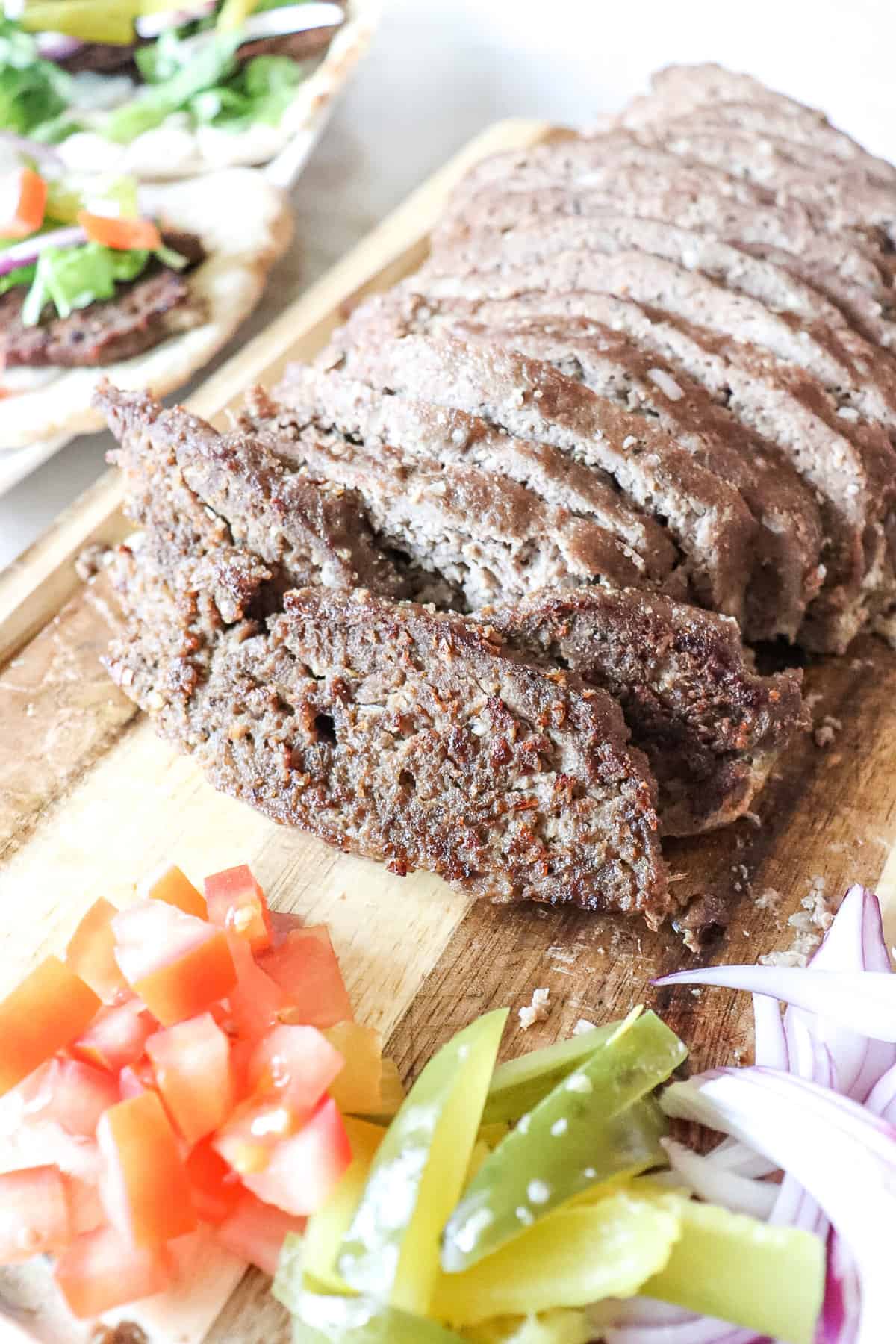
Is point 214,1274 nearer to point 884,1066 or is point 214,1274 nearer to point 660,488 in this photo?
point 884,1066

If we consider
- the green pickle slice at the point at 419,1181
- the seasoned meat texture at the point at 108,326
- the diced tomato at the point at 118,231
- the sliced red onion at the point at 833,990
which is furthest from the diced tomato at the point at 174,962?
the diced tomato at the point at 118,231

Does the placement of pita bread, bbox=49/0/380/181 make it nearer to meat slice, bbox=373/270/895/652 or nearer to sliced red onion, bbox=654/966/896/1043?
meat slice, bbox=373/270/895/652

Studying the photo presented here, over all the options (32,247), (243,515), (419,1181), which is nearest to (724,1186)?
(419,1181)

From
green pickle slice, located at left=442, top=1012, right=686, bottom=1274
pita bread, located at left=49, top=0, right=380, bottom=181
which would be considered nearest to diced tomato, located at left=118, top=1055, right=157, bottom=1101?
green pickle slice, located at left=442, top=1012, right=686, bottom=1274

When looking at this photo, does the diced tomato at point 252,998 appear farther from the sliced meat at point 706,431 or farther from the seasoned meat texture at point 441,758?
the sliced meat at point 706,431

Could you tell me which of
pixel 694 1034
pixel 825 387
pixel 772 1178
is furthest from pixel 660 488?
pixel 772 1178
